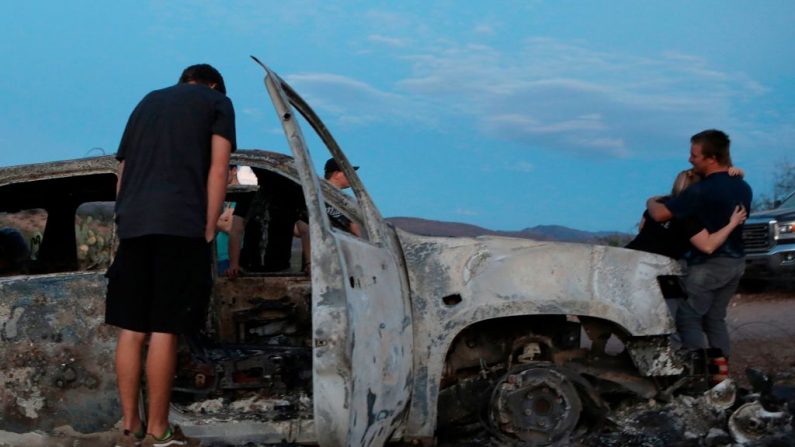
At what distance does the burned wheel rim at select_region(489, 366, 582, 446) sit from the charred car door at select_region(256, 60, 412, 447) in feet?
1.99

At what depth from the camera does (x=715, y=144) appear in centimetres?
582

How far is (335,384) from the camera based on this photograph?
3.61 m

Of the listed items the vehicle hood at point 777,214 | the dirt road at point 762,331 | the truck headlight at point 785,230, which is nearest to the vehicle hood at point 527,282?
the dirt road at point 762,331

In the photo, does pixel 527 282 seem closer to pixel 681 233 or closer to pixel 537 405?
pixel 537 405

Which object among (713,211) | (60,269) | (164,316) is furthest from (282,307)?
(713,211)

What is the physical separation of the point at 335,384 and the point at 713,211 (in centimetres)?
308

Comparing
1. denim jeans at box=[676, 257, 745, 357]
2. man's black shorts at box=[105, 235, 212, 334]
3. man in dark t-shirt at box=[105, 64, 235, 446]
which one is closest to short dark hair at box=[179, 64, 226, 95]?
man in dark t-shirt at box=[105, 64, 235, 446]

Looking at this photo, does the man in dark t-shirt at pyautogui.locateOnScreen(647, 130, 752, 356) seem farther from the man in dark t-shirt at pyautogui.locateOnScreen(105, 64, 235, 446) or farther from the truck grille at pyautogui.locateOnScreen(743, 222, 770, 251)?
the truck grille at pyautogui.locateOnScreen(743, 222, 770, 251)

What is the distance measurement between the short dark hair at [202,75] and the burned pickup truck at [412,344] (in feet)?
1.33

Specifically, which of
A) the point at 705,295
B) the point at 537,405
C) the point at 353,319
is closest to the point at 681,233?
the point at 705,295

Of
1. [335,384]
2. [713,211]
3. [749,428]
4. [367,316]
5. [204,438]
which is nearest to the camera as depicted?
[335,384]

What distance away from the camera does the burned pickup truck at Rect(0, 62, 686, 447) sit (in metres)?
4.56

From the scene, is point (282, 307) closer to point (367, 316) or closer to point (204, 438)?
point (204, 438)

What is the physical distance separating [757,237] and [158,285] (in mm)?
8767
